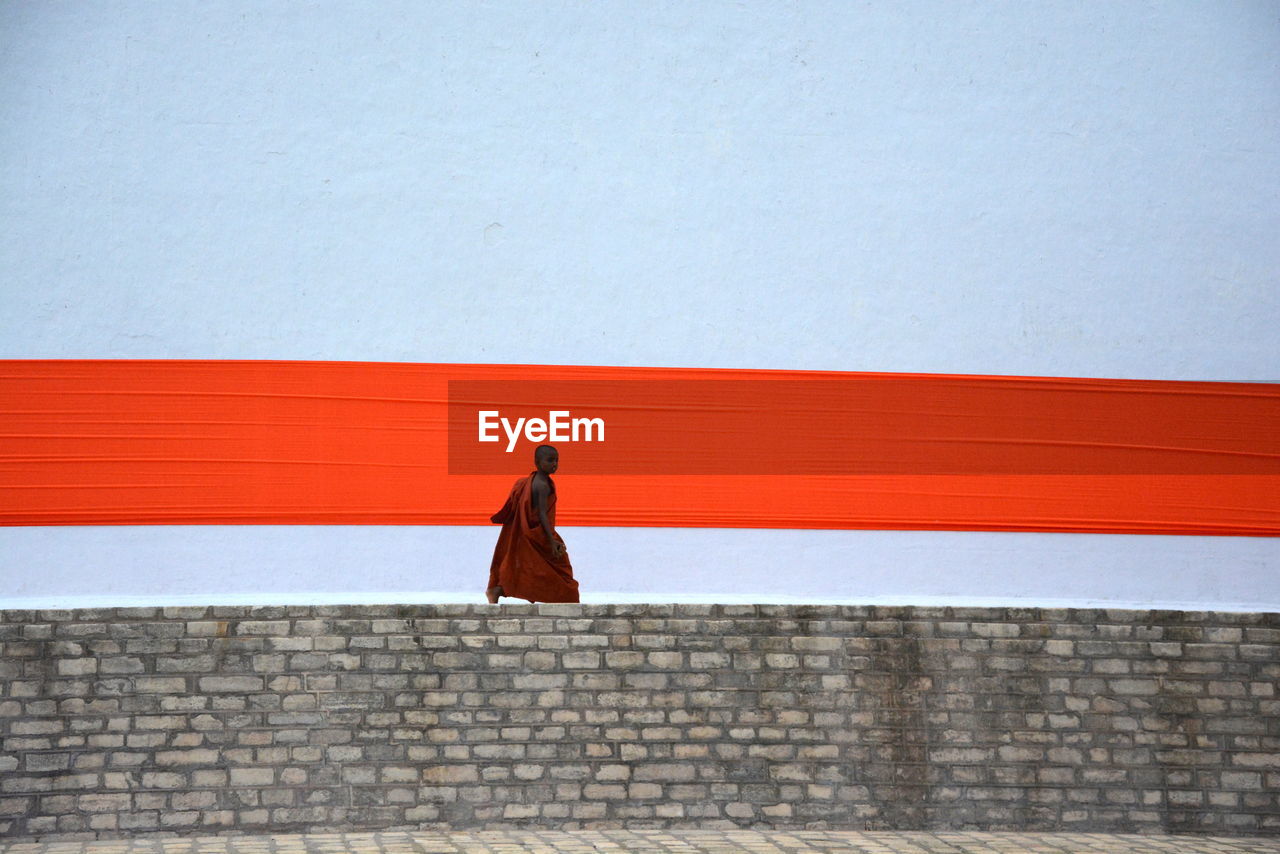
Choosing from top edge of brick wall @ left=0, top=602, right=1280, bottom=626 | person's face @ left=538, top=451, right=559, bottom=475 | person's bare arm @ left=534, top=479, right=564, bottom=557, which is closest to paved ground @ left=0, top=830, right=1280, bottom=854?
top edge of brick wall @ left=0, top=602, right=1280, bottom=626

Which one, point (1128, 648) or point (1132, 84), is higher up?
point (1132, 84)

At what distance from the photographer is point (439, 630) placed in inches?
284

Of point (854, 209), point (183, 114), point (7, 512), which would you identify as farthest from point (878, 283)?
point (7, 512)

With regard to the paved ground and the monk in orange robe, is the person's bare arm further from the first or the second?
the paved ground

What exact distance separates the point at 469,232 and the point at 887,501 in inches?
134

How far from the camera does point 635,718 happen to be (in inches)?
286

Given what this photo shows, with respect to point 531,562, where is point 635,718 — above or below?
below

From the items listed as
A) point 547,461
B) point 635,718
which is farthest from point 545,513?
point 635,718

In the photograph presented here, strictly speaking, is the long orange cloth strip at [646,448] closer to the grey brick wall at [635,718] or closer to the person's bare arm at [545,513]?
the person's bare arm at [545,513]

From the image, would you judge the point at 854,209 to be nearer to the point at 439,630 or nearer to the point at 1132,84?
the point at 1132,84

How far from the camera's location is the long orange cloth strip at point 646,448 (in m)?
8.42

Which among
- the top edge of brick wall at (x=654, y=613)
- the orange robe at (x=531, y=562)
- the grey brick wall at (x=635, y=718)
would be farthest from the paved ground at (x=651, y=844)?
the orange robe at (x=531, y=562)

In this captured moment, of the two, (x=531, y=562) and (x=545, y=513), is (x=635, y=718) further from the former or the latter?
(x=545, y=513)

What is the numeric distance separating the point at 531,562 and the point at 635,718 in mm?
1228
